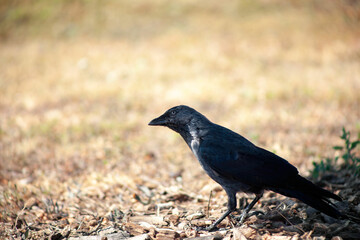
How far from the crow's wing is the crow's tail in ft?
0.19

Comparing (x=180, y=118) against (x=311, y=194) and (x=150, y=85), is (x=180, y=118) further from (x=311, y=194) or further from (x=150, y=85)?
(x=150, y=85)

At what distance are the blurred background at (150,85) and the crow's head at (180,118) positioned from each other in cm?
118

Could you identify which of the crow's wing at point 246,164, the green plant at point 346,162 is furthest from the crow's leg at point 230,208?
the green plant at point 346,162

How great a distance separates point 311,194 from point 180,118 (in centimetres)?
147

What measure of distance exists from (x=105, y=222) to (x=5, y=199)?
1.42 m

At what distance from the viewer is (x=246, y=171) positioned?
10.2 feet

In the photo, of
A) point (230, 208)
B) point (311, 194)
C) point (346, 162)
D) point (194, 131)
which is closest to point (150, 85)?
point (346, 162)

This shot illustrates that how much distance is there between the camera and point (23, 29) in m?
19.0

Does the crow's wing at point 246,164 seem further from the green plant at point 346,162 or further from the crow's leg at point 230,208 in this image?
the green plant at point 346,162

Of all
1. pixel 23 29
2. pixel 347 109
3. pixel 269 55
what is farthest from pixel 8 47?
pixel 347 109

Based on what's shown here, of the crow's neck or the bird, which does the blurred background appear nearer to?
the crow's neck

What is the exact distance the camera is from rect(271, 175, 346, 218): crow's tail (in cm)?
284

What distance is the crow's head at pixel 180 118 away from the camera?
12.0ft

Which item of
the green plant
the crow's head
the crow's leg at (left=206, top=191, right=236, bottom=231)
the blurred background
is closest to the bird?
the crow's leg at (left=206, top=191, right=236, bottom=231)
